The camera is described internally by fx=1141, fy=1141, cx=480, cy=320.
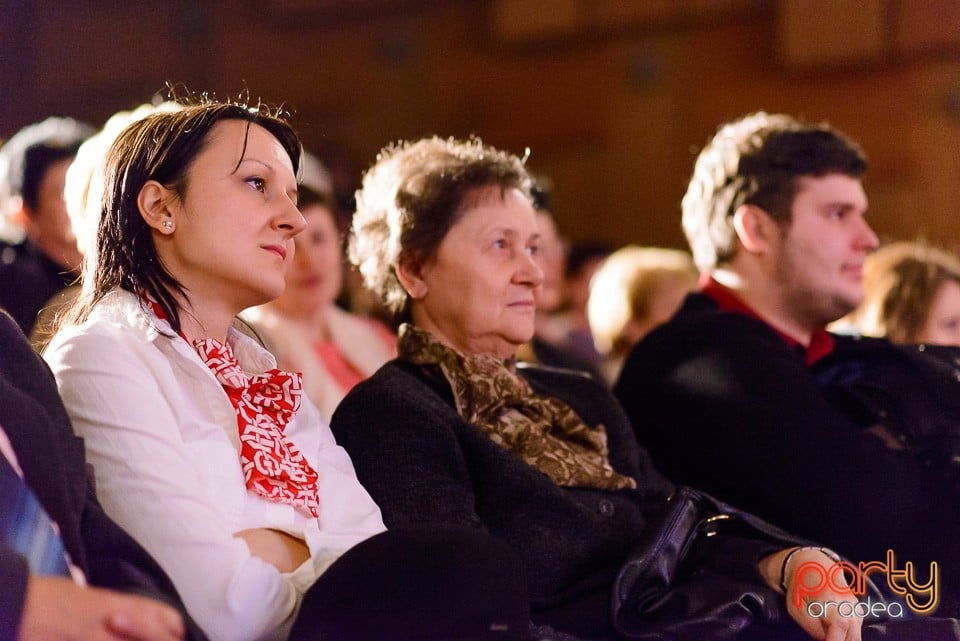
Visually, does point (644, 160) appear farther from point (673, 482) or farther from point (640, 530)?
point (640, 530)

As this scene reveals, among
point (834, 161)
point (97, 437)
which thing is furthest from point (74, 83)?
point (97, 437)

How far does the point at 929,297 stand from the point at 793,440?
778mm

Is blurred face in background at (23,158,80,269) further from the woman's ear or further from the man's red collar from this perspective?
the man's red collar

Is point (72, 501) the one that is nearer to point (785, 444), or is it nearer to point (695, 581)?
point (695, 581)

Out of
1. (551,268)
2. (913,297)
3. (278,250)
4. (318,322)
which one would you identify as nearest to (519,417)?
(278,250)

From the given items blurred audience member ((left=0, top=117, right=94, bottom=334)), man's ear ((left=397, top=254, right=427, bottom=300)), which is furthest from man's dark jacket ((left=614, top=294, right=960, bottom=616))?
blurred audience member ((left=0, top=117, right=94, bottom=334))

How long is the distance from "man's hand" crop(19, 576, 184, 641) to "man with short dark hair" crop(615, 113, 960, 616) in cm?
112

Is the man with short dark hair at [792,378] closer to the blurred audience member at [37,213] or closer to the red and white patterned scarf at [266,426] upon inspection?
the red and white patterned scarf at [266,426]

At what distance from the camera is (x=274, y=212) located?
1469 mm

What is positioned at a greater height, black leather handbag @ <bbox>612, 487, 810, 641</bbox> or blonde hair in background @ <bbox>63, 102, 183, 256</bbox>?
blonde hair in background @ <bbox>63, 102, 183, 256</bbox>

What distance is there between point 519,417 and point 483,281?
23 centimetres

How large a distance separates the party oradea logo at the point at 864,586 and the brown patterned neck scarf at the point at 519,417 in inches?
13.2

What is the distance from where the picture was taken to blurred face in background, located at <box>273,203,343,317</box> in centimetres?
283

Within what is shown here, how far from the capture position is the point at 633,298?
2.99 m
